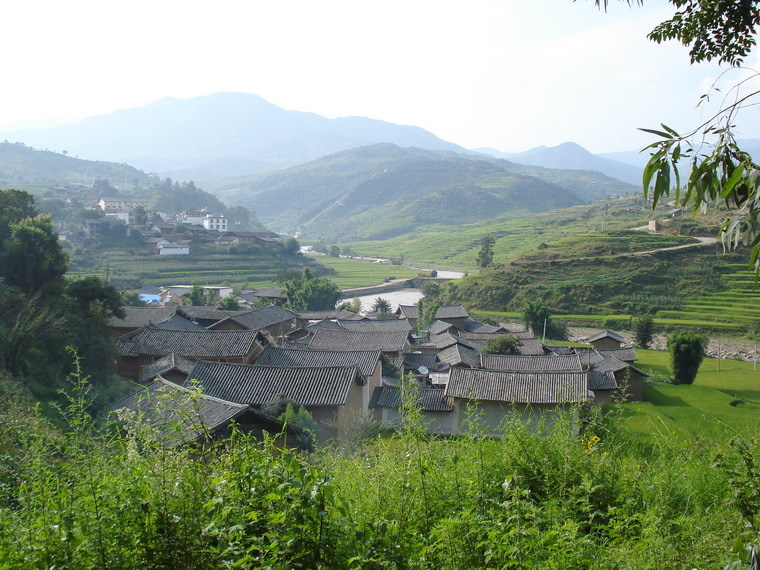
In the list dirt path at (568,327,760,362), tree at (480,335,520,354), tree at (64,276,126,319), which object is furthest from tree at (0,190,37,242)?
dirt path at (568,327,760,362)

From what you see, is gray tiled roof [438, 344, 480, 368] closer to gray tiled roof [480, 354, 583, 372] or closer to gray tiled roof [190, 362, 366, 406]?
gray tiled roof [480, 354, 583, 372]

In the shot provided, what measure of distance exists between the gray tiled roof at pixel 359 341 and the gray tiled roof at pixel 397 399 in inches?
274

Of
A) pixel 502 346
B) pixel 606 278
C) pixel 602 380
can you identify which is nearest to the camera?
pixel 602 380

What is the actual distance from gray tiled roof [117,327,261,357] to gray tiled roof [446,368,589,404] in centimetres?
911

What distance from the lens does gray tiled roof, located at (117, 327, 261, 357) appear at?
22.7 metres

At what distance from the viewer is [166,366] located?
19.9m

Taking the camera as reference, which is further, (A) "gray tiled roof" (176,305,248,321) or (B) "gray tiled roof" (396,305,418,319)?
(B) "gray tiled roof" (396,305,418,319)

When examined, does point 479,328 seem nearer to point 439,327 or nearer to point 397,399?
point 439,327

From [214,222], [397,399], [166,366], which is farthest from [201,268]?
[397,399]

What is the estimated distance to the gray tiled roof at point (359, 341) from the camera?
91.7ft

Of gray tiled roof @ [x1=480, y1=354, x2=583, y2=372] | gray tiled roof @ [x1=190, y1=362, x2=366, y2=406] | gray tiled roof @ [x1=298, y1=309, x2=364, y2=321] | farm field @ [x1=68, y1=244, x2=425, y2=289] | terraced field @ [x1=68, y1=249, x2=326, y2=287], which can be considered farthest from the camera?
farm field @ [x1=68, y1=244, x2=425, y2=289]

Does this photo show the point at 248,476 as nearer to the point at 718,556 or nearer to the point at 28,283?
the point at 718,556

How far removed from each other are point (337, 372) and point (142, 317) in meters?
15.8

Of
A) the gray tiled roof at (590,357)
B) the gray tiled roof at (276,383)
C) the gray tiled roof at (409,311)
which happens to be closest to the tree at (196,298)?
the gray tiled roof at (409,311)
